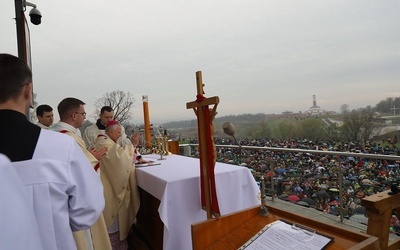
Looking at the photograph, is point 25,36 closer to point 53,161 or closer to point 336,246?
point 53,161

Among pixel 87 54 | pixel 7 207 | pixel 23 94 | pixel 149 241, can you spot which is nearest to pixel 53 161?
pixel 23 94

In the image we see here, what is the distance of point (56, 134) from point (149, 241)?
2.41m

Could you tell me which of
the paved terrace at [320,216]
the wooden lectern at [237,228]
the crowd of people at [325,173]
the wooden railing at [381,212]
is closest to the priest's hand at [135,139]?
the crowd of people at [325,173]

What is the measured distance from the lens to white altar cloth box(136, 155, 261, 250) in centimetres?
248

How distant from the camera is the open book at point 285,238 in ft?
3.90

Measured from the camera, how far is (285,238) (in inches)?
49.4

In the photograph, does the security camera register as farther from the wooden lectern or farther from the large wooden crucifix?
the wooden lectern

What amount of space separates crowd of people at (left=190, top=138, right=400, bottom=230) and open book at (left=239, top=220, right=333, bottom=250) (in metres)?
2.36

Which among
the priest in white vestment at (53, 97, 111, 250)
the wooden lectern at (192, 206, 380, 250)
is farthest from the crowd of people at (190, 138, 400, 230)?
the wooden lectern at (192, 206, 380, 250)

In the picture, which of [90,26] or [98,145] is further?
[90,26]

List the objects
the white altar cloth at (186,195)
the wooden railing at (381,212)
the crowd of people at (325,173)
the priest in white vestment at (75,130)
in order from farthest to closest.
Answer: the crowd of people at (325,173) → the priest in white vestment at (75,130) → the white altar cloth at (186,195) → the wooden railing at (381,212)

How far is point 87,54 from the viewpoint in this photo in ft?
28.2

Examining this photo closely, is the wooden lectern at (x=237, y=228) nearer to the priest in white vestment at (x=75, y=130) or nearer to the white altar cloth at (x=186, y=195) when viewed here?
the white altar cloth at (x=186, y=195)

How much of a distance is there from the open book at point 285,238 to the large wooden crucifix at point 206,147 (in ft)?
3.28
